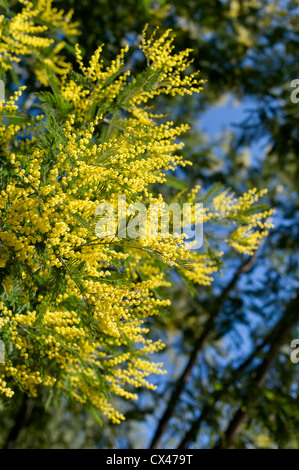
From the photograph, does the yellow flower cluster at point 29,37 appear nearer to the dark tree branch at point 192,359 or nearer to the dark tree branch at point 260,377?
the dark tree branch at point 260,377

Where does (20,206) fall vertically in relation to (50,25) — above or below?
below

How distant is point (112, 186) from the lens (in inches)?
109

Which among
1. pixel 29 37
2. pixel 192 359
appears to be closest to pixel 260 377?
pixel 192 359

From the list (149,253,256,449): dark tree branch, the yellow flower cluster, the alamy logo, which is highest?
the yellow flower cluster

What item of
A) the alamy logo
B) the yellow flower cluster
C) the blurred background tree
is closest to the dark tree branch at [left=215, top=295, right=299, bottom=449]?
the blurred background tree

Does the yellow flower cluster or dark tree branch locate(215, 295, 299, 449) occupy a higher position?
the yellow flower cluster

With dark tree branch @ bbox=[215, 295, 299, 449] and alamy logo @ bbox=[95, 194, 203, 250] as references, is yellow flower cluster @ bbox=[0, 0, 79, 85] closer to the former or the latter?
alamy logo @ bbox=[95, 194, 203, 250]

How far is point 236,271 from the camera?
9234mm

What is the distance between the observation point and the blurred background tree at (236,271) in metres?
6.61

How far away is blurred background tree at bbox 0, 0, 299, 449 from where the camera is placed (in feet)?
21.7

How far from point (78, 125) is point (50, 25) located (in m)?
2.07

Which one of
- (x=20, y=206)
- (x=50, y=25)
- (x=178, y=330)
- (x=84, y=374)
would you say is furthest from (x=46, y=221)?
(x=178, y=330)

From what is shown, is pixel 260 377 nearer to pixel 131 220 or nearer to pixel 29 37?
pixel 131 220
